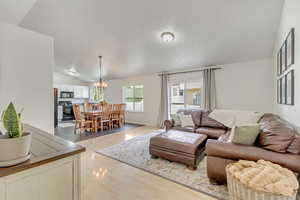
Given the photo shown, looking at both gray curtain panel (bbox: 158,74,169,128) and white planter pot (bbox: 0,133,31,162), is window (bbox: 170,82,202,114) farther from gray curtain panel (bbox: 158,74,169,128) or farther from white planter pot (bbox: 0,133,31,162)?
white planter pot (bbox: 0,133,31,162)

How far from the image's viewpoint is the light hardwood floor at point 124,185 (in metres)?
1.75

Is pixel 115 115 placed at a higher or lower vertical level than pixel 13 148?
lower

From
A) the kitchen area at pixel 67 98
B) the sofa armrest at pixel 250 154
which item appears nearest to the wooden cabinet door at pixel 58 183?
the sofa armrest at pixel 250 154

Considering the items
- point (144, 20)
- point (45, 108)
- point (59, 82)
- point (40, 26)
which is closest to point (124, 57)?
point (144, 20)

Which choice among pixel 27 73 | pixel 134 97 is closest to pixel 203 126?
pixel 134 97

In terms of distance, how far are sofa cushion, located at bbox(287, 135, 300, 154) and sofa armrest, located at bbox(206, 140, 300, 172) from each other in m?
0.04

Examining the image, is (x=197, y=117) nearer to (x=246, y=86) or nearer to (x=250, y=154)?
(x=246, y=86)

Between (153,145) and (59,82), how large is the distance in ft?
23.8

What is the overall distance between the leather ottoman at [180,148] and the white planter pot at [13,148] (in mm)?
2119

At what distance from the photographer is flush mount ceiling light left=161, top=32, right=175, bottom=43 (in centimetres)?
332

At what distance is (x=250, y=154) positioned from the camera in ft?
5.24

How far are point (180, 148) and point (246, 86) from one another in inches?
123

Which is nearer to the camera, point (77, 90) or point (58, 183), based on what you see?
point (58, 183)

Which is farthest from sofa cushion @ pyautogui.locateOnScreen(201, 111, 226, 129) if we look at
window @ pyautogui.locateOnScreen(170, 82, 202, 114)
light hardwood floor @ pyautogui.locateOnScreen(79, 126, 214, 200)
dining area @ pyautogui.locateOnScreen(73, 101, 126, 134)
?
dining area @ pyautogui.locateOnScreen(73, 101, 126, 134)
